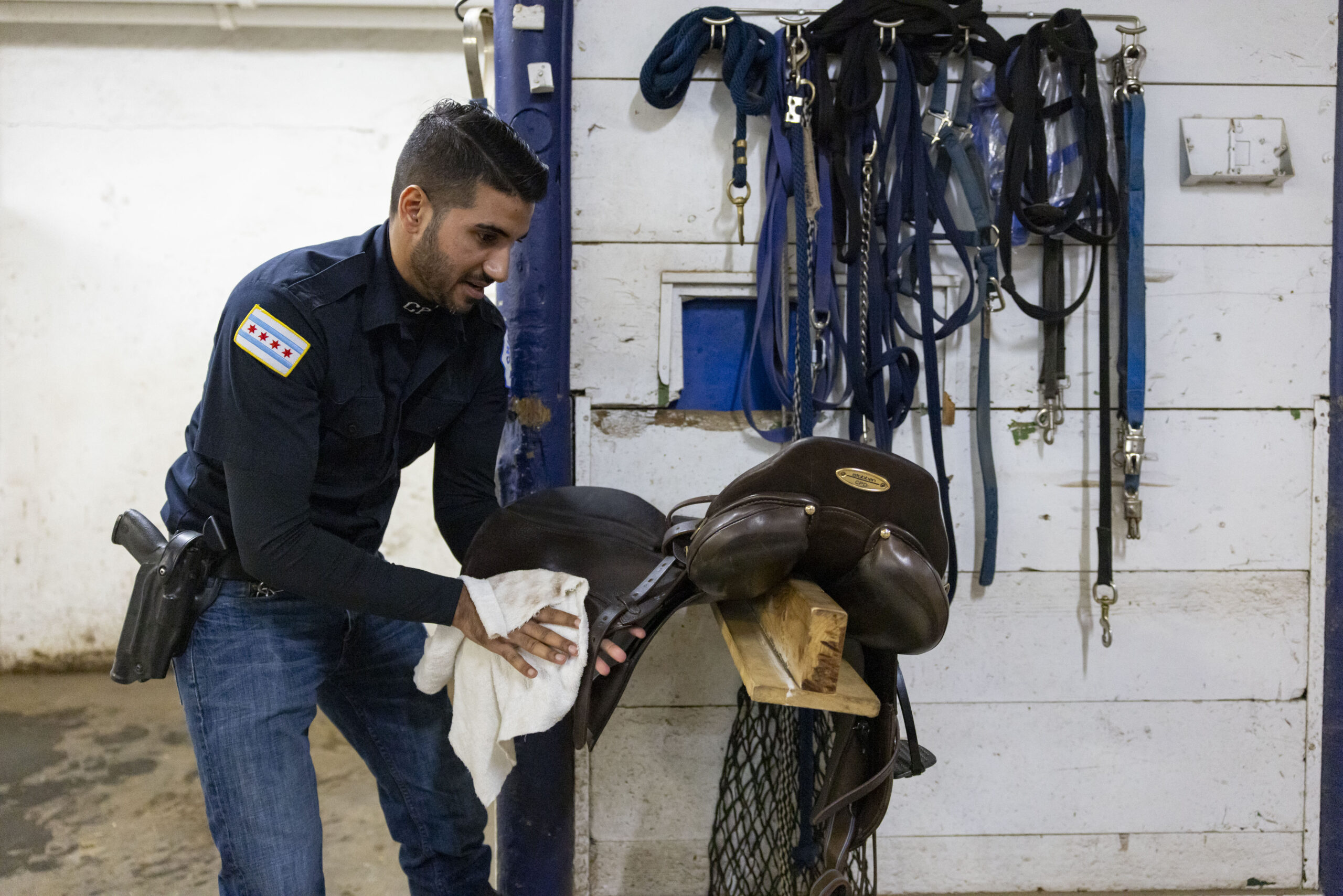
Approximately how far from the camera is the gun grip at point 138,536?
1.24 meters

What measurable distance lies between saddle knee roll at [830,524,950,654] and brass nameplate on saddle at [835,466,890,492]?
1.8 inches

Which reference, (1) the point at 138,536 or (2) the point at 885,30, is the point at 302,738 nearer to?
(1) the point at 138,536

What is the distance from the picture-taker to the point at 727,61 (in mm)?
1515

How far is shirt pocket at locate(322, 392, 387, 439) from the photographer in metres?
1.21

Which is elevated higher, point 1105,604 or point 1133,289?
point 1133,289

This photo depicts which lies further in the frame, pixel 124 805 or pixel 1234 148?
pixel 124 805

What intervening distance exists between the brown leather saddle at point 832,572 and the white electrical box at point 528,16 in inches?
38.4

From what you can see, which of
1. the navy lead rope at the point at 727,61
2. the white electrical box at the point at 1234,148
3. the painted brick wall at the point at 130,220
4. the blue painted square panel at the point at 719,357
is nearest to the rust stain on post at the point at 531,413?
the blue painted square panel at the point at 719,357

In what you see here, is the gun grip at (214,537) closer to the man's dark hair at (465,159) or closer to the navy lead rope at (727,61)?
the man's dark hair at (465,159)

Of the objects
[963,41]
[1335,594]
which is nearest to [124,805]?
[963,41]

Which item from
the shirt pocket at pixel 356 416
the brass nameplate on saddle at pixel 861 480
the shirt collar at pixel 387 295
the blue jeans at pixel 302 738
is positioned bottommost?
the blue jeans at pixel 302 738

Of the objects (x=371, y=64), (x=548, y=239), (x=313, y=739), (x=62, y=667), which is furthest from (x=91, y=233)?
(x=548, y=239)

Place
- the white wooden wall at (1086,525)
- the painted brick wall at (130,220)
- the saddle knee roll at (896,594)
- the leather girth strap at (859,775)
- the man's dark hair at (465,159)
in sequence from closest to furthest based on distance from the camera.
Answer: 1. the saddle knee roll at (896,594)
2. the leather girth strap at (859,775)
3. the man's dark hair at (465,159)
4. the white wooden wall at (1086,525)
5. the painted brick wall at (130,220)

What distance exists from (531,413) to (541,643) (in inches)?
23.0
